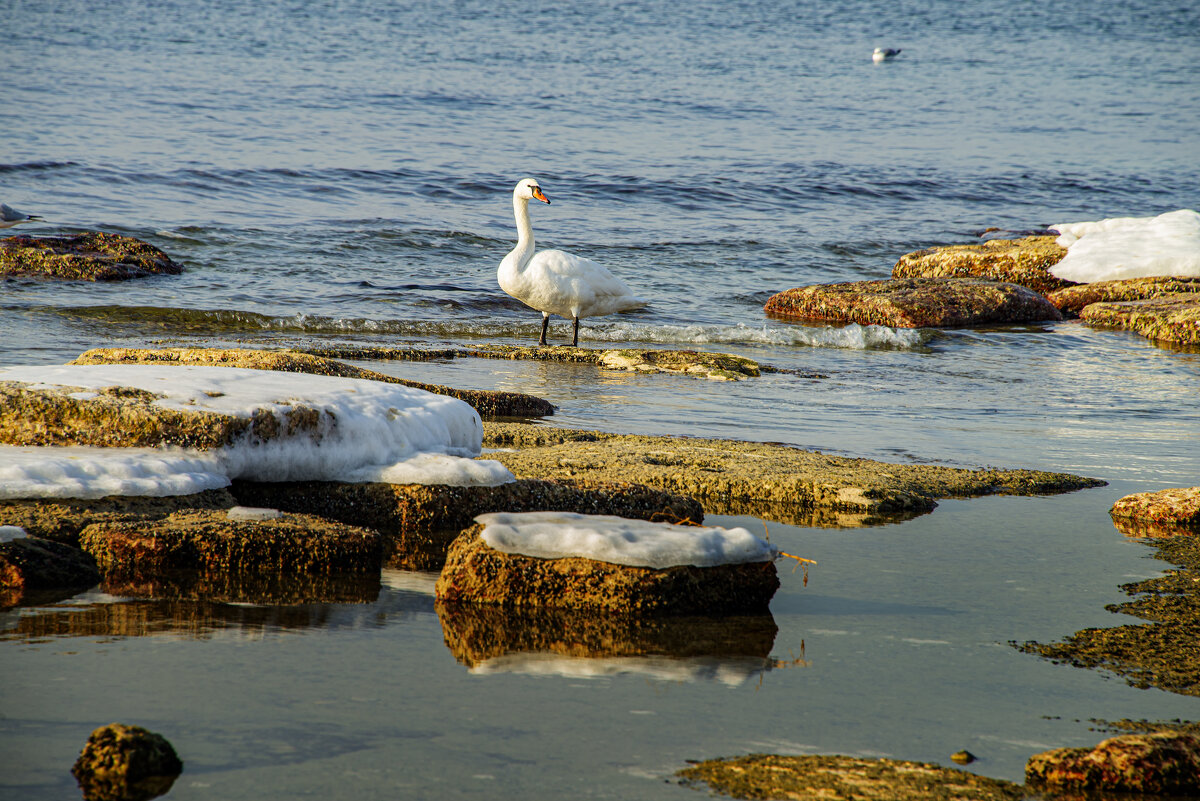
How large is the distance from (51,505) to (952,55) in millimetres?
46329

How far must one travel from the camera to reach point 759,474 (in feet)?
13.7

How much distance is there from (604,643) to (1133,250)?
1305cm

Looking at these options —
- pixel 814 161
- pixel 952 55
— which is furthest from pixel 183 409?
pixel 952 55

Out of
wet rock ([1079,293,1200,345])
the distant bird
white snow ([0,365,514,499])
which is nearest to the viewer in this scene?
white snow ([0,365,514,499])

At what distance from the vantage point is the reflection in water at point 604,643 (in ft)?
7.84

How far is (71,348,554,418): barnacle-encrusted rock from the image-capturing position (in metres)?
5.43

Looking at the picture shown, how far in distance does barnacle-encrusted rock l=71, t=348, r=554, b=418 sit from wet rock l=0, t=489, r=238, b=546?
2.06m

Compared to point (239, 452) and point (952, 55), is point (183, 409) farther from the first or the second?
point (952, 55)

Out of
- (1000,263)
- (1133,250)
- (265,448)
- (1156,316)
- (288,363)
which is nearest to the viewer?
(265,448)

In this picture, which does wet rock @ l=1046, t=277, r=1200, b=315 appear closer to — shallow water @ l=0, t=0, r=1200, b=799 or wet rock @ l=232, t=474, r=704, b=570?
shallow water @ l=0, t=0, r=1200, b=799

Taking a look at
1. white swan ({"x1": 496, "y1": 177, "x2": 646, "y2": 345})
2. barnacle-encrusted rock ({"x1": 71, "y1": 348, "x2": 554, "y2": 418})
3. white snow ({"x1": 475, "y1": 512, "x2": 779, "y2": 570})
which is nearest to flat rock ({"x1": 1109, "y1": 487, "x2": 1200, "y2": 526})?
white snow ({"x1": 475, "y1": 512, "x2": 779, "y2": 570})

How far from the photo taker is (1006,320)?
37.5ft

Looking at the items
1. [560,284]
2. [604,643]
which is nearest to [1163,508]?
[604,643]

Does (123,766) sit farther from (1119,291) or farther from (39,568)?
(1119,291)
